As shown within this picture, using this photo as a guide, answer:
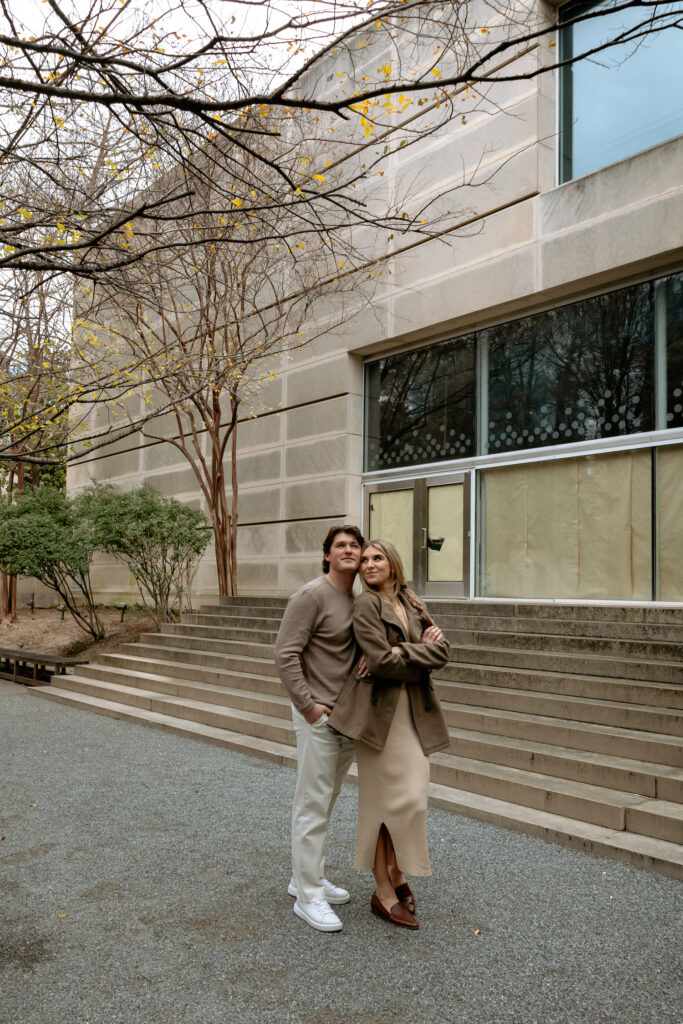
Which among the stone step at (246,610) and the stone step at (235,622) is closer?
the stone step at (235,622)

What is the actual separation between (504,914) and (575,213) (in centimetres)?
946

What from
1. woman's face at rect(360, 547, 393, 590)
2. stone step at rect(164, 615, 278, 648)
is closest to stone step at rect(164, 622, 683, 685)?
stone step at rect(164, 615, 278, 648)

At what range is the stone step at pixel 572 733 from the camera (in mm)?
6055

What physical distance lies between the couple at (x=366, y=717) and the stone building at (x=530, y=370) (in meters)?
7.09

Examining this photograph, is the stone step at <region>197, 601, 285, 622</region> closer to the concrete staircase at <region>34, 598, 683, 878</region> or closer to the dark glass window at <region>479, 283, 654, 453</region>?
the concrete staircase at <region>34, 598, 683, 878</region>

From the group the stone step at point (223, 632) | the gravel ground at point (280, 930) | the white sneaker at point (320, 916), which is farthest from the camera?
the stone step at point (223, 632)

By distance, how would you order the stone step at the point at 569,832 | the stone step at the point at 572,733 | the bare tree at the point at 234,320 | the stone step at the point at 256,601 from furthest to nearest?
the stone step at the point at 256,601
the bare tree at the point at 234,320
the stone step at the point at 572,733
the stone step at the point at 569,832

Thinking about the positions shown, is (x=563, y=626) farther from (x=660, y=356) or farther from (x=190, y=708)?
(x=190, y=708)

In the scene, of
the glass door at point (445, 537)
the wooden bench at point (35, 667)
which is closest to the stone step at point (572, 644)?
the glass door at point (445, 537)

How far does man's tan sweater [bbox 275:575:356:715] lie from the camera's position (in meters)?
3.96

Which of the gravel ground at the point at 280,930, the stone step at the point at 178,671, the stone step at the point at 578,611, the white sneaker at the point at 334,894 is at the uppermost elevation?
the stone step at the point at 578,611

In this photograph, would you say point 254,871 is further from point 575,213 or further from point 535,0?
point 535,0

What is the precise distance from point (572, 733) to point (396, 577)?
3.32m

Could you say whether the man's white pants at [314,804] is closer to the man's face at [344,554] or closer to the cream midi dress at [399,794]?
the cream midi dress at [399,794]
